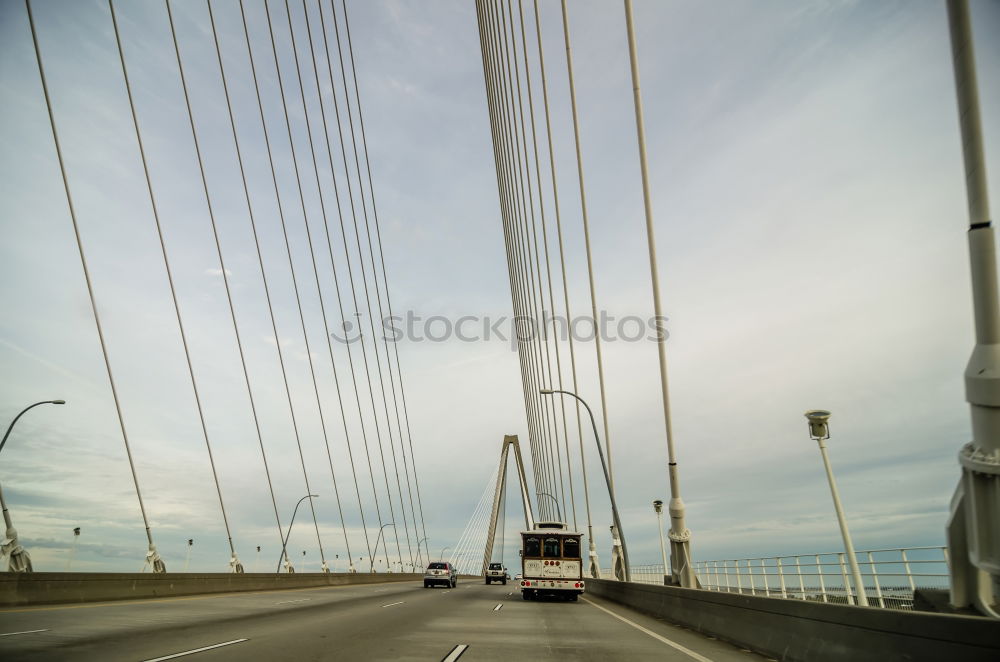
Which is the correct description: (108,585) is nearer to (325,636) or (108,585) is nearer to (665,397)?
(325,636)

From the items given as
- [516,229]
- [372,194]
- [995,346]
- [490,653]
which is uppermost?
[372,194]

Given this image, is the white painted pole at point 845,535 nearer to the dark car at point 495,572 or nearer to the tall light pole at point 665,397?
the tall light pole at point 665,397

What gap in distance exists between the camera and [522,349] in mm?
59312

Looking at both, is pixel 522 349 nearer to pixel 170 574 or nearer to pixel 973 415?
pixel 170 574

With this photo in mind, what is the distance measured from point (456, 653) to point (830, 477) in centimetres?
1368

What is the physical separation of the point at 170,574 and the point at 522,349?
1576 inches

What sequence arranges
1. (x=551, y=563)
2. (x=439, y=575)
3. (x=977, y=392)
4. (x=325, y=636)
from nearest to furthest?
(x=977, y=392), (x=325, y=636), (x=551, y=563), (x=439, y=575)

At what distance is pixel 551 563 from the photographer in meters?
29.4

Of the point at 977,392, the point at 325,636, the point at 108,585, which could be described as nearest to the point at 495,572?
the point at 108,585

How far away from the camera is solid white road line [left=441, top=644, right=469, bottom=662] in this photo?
28.3 feet

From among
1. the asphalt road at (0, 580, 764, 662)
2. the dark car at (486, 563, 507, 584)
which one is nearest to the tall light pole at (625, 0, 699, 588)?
the asphalt road at (0, 580, 764, 662)

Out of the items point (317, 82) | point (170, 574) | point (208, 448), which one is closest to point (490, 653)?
point (170, 574)

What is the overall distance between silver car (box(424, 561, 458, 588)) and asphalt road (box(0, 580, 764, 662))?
28.2m

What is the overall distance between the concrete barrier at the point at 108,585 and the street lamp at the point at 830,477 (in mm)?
19188
